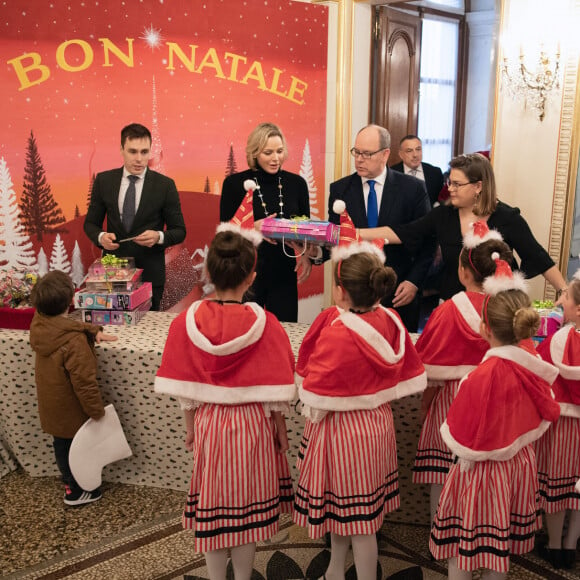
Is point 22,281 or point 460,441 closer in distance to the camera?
point 460,441

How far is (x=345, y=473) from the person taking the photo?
94.7 inches

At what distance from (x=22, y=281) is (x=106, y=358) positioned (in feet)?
2.51

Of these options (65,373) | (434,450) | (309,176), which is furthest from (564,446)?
(309,176)

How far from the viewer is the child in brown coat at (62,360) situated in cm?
318

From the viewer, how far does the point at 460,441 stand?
2.27m

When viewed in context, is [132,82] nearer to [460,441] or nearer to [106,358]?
[106,358]

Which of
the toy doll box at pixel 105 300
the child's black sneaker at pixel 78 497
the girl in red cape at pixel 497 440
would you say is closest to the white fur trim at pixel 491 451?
the girl in red cape at pixel 497 440

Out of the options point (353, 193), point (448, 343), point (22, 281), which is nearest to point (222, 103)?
point (353, 193)

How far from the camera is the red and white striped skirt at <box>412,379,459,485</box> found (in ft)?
8.94

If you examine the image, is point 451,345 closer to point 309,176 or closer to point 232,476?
point 232,476

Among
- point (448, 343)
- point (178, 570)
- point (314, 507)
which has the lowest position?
point (178, 570)

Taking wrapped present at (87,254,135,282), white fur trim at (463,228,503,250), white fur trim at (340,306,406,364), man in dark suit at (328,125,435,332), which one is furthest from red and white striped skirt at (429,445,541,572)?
wrapped present at (87,254,135,282)

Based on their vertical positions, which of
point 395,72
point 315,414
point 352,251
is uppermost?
point 395,72

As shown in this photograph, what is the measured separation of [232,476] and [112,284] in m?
1.49
